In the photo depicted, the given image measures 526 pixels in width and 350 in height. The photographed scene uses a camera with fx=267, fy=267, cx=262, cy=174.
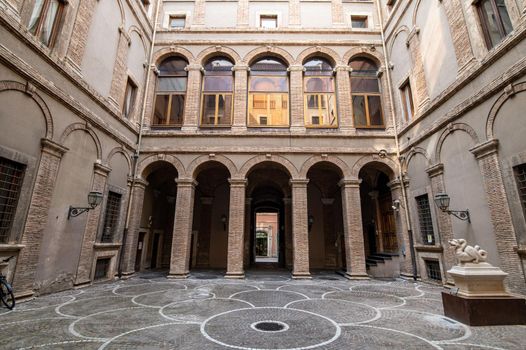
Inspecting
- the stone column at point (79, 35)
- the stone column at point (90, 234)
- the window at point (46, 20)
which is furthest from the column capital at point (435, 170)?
the window at point (46, 20)

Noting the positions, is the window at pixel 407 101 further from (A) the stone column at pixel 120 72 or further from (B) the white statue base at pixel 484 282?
(A) the stone column at pixel 120 72

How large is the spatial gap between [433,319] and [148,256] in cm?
1303

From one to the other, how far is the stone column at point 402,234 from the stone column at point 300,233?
396 centimetres

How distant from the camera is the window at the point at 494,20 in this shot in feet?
24.2

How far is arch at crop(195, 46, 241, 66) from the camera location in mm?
13367

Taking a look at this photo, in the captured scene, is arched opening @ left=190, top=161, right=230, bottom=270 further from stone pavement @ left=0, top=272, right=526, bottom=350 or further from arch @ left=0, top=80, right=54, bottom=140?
Answer: arch @ left=0, top=80, right=54, bottom=140

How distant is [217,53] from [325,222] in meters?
10.9

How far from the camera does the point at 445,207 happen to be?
332 inches

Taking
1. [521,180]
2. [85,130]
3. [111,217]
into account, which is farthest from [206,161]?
[521,180]

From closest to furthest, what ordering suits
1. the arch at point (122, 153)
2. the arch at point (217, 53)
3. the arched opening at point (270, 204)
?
the arch at point (122, 153) < the arch at point (217, 53) < the arched opening at point (270, 204)

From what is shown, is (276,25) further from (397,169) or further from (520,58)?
(520,58)

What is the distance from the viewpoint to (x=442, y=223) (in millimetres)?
9094

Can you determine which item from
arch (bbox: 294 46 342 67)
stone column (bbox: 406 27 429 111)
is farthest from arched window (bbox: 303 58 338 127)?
stone column (bbox: 406 27 429 111)

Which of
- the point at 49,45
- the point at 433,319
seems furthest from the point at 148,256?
the point at 433,319
